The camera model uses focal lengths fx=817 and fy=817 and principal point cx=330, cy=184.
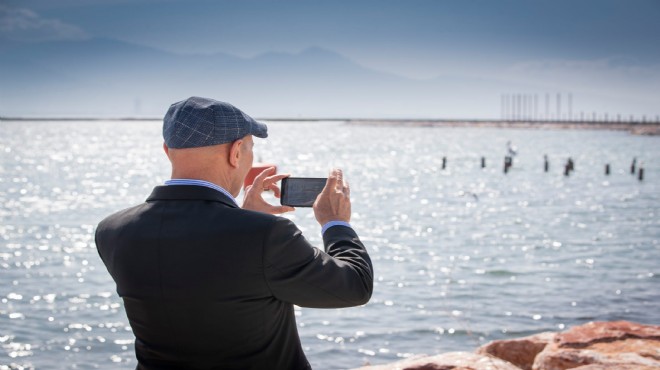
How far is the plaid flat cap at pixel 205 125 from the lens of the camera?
2.54 metres

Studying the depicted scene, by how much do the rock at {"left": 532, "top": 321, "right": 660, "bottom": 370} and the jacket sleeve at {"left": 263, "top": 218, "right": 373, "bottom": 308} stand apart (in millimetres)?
3184

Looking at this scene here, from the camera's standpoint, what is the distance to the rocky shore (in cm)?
544

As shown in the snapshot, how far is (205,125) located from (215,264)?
439mm

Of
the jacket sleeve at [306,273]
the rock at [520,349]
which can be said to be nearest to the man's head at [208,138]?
the jacket sleeve at [306,273]

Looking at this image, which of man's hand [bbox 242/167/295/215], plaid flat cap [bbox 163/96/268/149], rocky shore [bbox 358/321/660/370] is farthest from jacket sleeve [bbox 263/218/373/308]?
rocky shore [bbox 358/321/660/370]

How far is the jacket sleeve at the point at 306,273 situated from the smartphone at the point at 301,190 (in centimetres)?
42

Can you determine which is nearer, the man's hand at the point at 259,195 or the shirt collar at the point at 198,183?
the shirt collar at the point at 198,183

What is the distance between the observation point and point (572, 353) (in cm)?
585

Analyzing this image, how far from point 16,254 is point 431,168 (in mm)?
45143

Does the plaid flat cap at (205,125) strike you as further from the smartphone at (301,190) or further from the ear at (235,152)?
the smartphone at (301,190)

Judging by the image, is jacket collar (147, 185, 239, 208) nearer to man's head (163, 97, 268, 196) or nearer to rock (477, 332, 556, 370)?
man's head (163, 97, 268, 196)

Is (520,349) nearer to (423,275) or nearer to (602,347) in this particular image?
(602,347)

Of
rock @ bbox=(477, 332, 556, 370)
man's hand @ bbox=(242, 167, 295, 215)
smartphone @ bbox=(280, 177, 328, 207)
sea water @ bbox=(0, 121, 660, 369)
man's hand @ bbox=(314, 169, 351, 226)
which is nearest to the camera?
man's hand @ bbox=(314, 169, 351, 226)

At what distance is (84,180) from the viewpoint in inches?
1951
